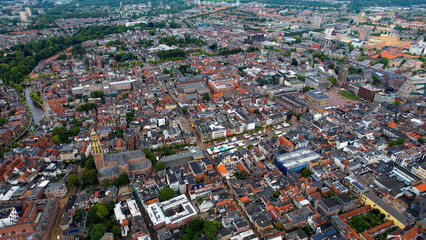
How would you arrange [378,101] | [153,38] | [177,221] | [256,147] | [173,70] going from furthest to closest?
[153,38], [173,70], [378,101], [256,147], [177,221]

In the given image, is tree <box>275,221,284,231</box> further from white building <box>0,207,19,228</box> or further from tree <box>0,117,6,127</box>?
tree <box>0,117,6,127</box>

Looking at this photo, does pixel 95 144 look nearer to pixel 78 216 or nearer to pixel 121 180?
pixel 121 180

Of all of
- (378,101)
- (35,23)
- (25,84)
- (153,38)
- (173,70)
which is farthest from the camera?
(35,23)

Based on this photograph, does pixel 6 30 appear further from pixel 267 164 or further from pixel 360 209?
pixel 360 209

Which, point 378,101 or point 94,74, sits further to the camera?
point 94,74

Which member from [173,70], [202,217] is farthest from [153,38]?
[202,217]

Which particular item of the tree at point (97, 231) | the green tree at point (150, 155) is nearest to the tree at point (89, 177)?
the green tree at point (150, 155)
